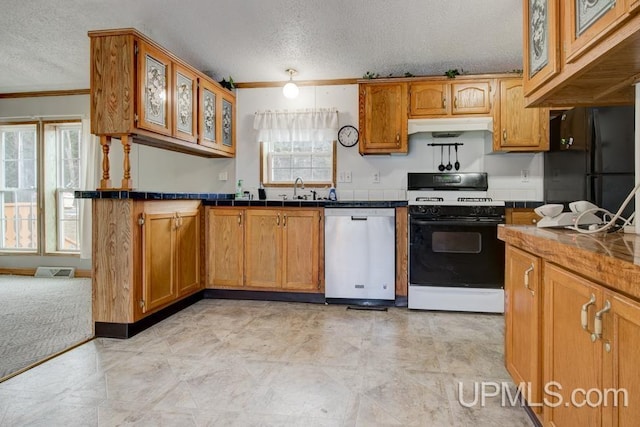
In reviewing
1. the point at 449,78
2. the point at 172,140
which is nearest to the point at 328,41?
the point at 449,78

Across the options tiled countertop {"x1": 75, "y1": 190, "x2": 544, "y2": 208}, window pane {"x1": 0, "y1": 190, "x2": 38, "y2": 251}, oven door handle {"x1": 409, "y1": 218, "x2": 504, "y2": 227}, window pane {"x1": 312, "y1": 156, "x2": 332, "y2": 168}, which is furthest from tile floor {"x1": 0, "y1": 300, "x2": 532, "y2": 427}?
window pane {"x1": 0, "y1": 190, "x2": 38, "y2": 251}

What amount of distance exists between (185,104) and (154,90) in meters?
0.50

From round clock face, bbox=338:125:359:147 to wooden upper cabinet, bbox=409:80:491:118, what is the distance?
694mm

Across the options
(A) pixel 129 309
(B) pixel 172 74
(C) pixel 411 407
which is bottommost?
(C) pixel 411 407

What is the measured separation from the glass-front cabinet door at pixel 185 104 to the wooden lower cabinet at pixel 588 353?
9.62 ft

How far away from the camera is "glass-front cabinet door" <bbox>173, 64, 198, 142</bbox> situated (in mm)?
3213

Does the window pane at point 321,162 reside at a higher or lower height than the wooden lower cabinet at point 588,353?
higher

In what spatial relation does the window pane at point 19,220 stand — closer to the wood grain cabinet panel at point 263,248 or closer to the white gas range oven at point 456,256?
the wood grain cabinet panel at point 263,248

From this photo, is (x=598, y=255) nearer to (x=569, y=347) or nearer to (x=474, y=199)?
(x=569, y=347)

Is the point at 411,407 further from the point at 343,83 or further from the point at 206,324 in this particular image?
the point at 343,83

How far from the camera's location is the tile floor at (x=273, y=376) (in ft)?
5.67

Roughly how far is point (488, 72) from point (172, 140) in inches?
128

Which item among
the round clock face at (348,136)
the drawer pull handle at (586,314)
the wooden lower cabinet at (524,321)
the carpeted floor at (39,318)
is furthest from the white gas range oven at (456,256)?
the carpeted floor at (39,318)

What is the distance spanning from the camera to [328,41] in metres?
3.36
